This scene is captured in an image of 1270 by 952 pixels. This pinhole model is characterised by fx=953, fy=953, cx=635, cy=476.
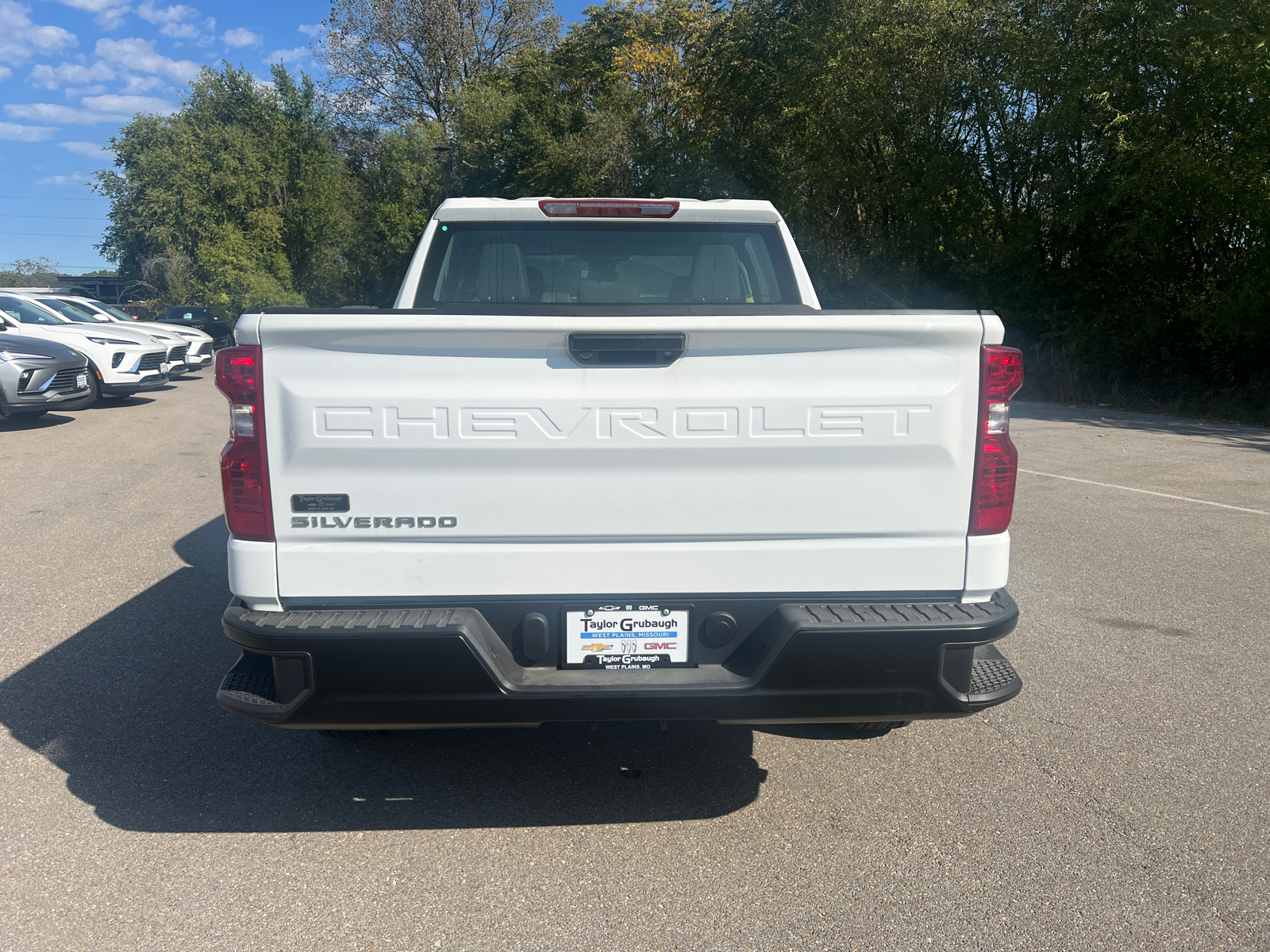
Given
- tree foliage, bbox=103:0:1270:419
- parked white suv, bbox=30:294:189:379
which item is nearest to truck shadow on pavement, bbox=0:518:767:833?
parked white suv, bbox=30:294:189:379

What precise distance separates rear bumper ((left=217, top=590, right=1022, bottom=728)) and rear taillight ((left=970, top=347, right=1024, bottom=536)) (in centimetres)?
27

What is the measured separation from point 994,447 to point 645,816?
Answer: 1660 millimetres

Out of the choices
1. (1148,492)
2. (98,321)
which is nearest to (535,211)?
(1148,492)

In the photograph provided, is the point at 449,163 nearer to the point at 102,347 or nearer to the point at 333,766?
the point at 102,347

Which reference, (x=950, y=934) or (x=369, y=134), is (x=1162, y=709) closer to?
(x=950, y=934)

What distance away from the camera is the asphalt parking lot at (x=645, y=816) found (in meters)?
2.64

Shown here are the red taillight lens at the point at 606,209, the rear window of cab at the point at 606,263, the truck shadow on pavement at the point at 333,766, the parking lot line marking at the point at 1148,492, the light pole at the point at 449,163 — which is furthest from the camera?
the light pole at the point at 449,163

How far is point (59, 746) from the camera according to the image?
375cm

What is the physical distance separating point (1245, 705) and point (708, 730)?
2384 mm

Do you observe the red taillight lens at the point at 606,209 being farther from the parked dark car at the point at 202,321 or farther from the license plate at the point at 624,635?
the parked dark car at the point at 202,321

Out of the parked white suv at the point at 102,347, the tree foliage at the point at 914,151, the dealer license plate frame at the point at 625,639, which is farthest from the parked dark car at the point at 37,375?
the tree foliage at the point at 914,151

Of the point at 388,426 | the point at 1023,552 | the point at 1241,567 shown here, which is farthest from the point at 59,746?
the point at 1241,567

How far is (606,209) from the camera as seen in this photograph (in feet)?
13.1

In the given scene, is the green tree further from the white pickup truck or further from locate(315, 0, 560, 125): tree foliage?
the white pickup truck
